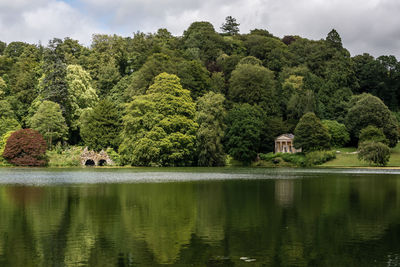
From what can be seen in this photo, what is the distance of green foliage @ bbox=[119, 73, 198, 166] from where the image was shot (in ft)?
246

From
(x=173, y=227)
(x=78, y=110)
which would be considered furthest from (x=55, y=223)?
(x=78, y=110)

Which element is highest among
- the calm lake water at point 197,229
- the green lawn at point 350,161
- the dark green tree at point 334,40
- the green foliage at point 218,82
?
the dark green tree at point 334,40

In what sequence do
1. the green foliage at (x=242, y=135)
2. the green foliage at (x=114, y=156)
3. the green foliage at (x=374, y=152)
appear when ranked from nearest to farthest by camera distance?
the green foliage at (x=374, y=152) < the green foliage at (x=114, y=156) < the green foliage at (x=242, y=135)

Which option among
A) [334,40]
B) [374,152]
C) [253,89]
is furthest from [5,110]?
[334,40]

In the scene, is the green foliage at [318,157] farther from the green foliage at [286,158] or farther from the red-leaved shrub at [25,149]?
the red-leaved shrub at [25,149]

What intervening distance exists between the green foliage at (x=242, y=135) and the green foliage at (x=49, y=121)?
91.8ft

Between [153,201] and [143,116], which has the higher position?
[143,116]

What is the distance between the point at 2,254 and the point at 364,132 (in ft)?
268

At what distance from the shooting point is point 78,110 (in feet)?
301

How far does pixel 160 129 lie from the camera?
75125 millimetres

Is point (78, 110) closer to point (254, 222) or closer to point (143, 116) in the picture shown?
point (143, 116)

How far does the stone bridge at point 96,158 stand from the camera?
272ft

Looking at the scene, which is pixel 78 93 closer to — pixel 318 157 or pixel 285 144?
pixel 285 144

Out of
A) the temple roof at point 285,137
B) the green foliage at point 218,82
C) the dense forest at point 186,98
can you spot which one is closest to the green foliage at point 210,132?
the dense forest at point 186,98
